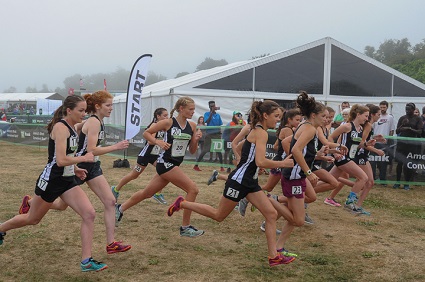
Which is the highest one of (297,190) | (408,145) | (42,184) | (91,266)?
(408,145)

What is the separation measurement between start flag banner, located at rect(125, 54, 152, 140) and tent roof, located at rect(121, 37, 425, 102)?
9664 millimetres

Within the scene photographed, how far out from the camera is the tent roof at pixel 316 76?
16.6m

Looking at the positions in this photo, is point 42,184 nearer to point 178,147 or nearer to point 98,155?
point 98,155

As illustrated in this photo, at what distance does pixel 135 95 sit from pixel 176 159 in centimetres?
117

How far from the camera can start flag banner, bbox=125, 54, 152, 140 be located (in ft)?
20.5

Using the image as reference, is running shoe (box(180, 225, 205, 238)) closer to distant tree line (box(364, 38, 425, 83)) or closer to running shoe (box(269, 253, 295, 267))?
running shoe (box(269, 253, 295, 267))

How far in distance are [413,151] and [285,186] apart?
22.3 ft

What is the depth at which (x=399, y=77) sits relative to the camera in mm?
17625

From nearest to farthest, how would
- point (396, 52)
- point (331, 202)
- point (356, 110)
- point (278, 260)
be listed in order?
point (278, 260)
point (356, 110)
point (331, 202)
point (396, 52)

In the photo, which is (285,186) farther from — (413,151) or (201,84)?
(201,84)

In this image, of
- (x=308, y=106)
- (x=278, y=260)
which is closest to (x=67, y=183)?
(x=278, y=260)

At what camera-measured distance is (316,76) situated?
56.2 feet

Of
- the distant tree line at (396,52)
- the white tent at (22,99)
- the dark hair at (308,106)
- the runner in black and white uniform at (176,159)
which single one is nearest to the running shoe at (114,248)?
the runner in black and white uniform at (176,159)

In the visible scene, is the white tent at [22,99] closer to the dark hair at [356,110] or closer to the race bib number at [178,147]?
the dark hair at [356,110]
